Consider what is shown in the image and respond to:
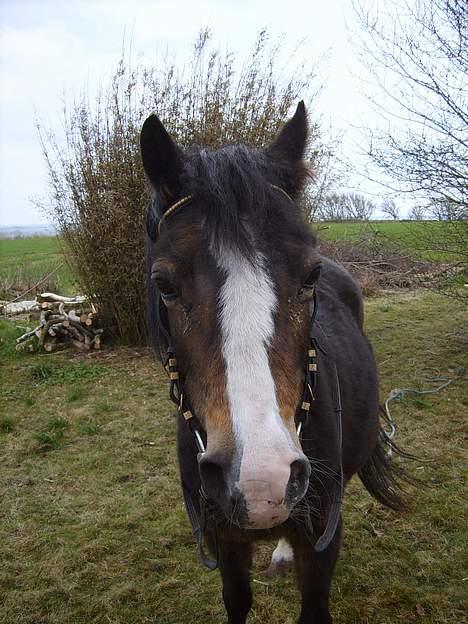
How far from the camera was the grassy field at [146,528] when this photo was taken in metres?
2.66

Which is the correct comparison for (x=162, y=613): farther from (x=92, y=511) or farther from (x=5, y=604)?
(x=92, y=511)

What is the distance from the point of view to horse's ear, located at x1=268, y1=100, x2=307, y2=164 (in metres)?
1.82

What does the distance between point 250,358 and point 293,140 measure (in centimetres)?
104

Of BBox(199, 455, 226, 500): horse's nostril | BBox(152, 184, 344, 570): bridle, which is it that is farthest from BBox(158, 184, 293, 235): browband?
BBox(199, 455, 226, 500): horse's nostril

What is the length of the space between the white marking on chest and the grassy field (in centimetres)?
200

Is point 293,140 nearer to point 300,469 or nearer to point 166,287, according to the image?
point 166,287

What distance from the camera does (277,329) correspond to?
132 centimetres

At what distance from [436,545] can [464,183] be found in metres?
4.61

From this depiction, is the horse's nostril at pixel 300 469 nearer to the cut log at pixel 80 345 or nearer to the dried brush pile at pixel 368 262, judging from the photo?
the cut log at pixel 80 345

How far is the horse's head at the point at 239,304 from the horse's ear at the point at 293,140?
0.08m

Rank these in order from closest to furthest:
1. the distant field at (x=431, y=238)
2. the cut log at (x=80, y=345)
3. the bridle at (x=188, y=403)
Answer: the bridle at (x=188, y=403) < the distant field at (x=431, y=238) < the cut log at (x=80, y=345)

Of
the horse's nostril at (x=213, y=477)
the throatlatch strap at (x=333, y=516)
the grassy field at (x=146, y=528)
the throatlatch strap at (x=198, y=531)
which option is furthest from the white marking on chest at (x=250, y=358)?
the grassy field at (x=146, y=528)

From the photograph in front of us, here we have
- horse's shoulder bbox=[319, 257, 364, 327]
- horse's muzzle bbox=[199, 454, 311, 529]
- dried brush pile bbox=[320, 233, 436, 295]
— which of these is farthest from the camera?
dried brush pile bbox=[320, 233, 436, 295]

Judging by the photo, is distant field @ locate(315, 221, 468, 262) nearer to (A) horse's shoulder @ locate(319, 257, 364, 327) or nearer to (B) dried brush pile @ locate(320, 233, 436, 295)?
(B) dried brush pile @ locate(320, 233, 436, 295)
